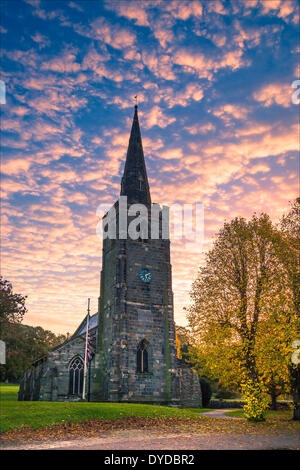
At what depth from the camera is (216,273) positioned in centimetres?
2769

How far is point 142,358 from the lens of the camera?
111ft

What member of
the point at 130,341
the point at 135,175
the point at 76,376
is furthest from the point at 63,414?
the point at 135,175

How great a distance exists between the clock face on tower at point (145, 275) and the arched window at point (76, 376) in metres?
9.53

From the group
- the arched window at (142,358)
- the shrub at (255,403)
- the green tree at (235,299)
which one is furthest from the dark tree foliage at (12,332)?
the shrub at (255,403)

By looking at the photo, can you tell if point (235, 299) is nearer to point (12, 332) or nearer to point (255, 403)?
point (255, 403)

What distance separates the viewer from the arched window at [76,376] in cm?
3488

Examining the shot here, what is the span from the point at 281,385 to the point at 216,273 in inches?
349

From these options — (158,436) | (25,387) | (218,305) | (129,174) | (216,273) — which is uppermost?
(129,174)

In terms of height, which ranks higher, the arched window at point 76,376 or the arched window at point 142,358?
the arched window at point 142,358

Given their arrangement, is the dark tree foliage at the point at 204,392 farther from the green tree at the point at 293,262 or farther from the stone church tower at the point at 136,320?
the green tree at the point at 293,262

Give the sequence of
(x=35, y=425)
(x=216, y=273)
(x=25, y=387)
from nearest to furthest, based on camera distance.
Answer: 1. (x=35, y=425)
2. (x=216, y=273)
3. (x=25, y=387)

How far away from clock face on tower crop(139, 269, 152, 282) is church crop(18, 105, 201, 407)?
96 mm
